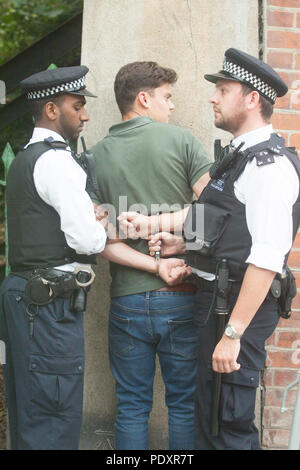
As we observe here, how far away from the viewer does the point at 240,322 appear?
7.07 feet

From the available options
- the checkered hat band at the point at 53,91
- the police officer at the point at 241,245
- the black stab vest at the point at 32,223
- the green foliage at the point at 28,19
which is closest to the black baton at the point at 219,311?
the police officer at the point at 241,245

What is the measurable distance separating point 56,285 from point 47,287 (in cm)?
4

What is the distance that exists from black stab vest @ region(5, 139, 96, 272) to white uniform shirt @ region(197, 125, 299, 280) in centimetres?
82

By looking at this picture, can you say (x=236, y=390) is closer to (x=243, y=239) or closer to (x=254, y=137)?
(x=243, y=239)

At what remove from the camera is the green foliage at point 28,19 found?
4121 mm

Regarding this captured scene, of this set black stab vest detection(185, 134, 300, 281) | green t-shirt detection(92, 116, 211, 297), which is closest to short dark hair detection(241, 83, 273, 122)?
black stab vest detection(185, 134, 300, 281)

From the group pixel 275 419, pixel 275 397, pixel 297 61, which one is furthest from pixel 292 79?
pixel 275 419

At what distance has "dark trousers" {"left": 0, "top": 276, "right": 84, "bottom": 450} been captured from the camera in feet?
8.05

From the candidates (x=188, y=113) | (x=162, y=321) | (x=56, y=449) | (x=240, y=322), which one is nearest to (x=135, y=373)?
(x=162, y=321)

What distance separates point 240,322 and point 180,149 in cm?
91

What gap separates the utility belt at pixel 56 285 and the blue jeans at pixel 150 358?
0.29 metres

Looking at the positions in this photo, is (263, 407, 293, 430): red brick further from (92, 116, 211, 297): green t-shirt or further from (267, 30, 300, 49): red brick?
(267, 30, 300, 49): red brick

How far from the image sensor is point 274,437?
10.5ft

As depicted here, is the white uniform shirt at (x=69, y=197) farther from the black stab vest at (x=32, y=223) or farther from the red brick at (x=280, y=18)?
the red brick at (x=280, y=18)
